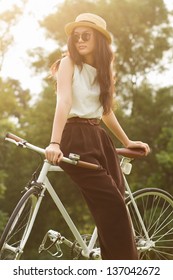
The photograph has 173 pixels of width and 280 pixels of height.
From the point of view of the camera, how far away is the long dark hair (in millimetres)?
2693

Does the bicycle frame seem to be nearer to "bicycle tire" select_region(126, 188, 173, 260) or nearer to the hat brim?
"bicycle tire" select_region(126, 188, 173, 260)

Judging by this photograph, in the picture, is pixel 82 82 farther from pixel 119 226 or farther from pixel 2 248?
pixel 2 248

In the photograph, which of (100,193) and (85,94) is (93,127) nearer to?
(85,94)

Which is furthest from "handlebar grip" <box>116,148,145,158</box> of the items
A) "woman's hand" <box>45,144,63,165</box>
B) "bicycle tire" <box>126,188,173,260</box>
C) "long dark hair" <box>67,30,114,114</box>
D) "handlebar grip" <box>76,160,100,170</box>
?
"woman's hand" <box>45,144,63,165</box>

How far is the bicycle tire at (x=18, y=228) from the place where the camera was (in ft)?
7.44

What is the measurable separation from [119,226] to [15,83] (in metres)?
18.3

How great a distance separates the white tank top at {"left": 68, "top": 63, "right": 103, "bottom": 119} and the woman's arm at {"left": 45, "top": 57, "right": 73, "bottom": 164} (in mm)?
58

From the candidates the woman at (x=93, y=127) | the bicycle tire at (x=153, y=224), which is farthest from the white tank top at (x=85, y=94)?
the bicycle tire at (x=153, y=224)

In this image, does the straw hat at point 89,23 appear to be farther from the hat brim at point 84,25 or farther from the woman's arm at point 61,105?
the woman's arm at point 61,105

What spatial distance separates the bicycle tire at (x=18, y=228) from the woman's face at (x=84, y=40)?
0.71 metres

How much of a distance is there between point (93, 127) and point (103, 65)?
30 centimetres

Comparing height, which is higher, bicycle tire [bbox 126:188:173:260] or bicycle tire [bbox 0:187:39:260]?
bicycle tire [bbox 126:188:173:260]
